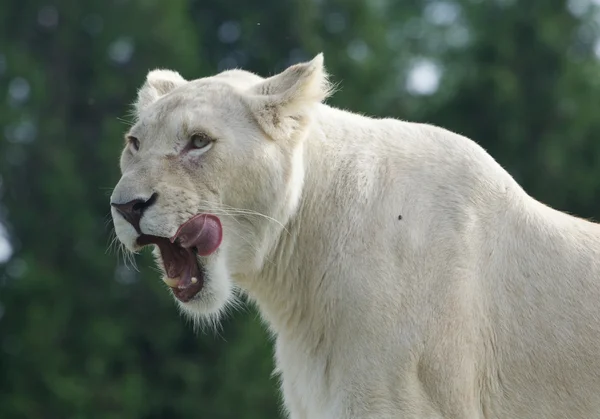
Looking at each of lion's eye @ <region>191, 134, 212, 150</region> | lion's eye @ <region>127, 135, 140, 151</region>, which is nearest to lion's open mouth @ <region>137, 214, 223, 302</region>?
lion's eye @ <region>191, 134, 212, 150</region>

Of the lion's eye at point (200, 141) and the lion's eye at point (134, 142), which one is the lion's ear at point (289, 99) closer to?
the lion's eye at point (200, 141)

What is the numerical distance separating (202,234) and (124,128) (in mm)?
20002

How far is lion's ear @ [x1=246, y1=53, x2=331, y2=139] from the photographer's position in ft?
19.3

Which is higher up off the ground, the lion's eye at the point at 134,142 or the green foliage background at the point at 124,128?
the lion's eye at the point at 134,142

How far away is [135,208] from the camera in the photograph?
5.67 meters

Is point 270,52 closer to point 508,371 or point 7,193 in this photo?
point 7,193

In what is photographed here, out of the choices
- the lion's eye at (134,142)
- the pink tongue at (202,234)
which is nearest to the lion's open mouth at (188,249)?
the pink tongue at (202,234)

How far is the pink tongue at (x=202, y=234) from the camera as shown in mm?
5797

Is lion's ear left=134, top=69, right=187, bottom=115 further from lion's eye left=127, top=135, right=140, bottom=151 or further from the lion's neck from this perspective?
the lion's neck

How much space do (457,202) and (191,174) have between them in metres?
1.25

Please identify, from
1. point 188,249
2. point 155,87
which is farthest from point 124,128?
point 188,249

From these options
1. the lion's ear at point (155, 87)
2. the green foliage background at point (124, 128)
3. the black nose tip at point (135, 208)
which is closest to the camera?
the black nose tip at point (135, 208)

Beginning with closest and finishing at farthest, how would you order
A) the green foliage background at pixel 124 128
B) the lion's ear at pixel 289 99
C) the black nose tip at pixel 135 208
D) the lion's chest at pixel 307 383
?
the black nose tip at pixel 135 208
the lion's chest at pixel 307 383
the lion's ear at pixel 289 99
the green foliage background at pixel 124 128

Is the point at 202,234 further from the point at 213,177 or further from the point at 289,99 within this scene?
the point at 289,99
